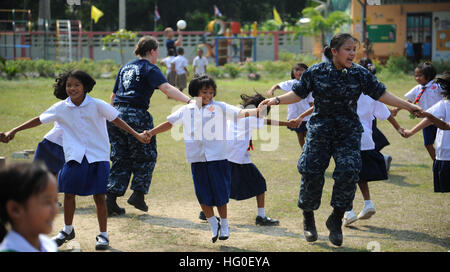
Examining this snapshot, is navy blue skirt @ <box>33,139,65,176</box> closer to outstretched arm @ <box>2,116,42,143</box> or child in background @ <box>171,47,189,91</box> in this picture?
outstretched arm @ <box>2,116,42,143</box>

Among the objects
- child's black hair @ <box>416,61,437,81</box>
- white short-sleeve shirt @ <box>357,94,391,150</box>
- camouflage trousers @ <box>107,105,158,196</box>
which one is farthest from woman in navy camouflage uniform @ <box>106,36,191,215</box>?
child's black hair @ <box>416,61,437,81</box>

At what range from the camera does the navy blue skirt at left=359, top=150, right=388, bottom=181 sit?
656cm

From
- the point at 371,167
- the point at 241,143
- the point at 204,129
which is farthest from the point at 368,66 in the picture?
the point at 204,129

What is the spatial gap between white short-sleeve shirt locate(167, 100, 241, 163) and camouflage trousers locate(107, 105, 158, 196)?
112cm

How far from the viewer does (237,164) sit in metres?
6.64

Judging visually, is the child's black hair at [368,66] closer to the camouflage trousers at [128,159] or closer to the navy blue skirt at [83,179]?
the camouflage trousers at [128,159]

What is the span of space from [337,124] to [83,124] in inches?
88.7

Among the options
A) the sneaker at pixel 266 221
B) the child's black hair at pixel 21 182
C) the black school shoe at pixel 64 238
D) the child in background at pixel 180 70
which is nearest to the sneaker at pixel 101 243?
the black school shoe at pixel 64 238

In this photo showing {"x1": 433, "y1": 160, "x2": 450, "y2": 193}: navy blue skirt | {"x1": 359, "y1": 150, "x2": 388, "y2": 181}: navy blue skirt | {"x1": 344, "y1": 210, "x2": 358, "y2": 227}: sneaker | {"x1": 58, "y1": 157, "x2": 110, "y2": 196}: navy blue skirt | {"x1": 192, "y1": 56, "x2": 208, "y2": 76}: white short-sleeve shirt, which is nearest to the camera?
{"x1": 58, "y1": 157, "x2": 110, "y2": 196}: navy blue skirt

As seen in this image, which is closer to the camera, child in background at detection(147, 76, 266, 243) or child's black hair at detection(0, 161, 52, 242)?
child's black hair at detection(0, 161, 52, 242)

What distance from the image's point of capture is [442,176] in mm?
6207

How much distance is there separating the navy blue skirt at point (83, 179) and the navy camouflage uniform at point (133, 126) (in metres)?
1.29

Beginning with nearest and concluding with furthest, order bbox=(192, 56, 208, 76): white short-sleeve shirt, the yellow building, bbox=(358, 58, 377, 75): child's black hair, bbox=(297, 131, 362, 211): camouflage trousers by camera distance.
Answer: bbox=(297, 131, 362, 211): camouflage trousers < bbox=(358, 58, 377, 75): child's black hair < bbox=(192, 56, 208, 76): white short-sleeve shirt < the yellow building

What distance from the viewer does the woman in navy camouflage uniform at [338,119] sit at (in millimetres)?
5453
